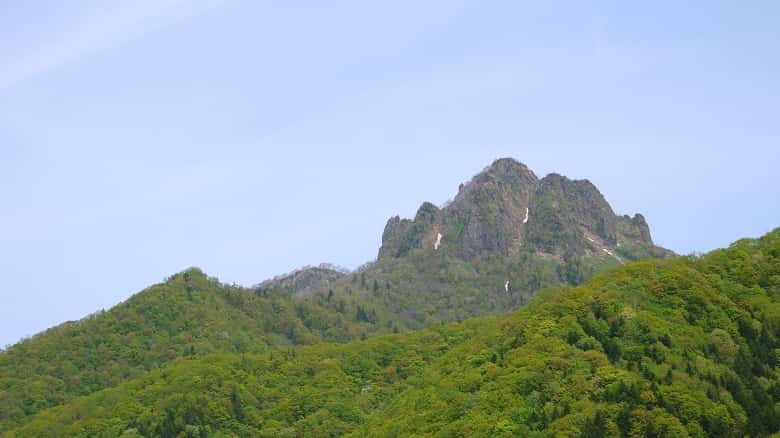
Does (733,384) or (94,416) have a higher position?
(94,416)

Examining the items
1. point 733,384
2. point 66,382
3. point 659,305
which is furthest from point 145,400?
point 733,384

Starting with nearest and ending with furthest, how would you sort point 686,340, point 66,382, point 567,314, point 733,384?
point 733,384 < point 686,340 < point 567,314 < point 66,382

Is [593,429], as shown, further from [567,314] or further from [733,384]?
[567,314]

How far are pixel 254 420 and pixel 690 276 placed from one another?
69730 mm

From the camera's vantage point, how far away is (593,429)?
9356 cm

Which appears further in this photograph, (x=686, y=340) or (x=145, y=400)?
(x=145, y=400)

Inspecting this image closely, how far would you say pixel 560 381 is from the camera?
345ft

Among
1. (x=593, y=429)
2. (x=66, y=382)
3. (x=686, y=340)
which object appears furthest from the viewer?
(x=66, y=382)

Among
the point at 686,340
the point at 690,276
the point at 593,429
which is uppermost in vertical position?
the point at 690,276

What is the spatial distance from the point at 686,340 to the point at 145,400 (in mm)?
86184

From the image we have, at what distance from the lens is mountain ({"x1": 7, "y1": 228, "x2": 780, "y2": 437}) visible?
320ft

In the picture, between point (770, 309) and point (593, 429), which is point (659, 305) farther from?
point (593, 429)

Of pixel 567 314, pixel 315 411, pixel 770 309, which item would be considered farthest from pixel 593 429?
Answer: pixel 315 411

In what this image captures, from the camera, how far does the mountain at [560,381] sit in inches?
3836
